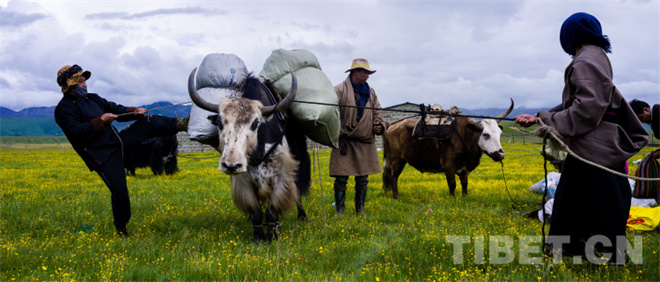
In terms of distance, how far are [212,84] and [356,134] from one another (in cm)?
236

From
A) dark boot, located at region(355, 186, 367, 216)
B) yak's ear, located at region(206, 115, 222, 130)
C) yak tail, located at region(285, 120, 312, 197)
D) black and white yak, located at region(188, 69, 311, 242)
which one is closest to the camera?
black and white yak, located at region(188, 69, 311, 242)

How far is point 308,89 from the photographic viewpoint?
18.0ft

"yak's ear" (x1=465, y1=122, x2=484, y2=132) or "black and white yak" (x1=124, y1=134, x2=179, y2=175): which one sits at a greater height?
"yak's ear" (x1=465, y1=122, x2=484, y2=132)

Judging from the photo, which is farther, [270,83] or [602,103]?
[270,83]

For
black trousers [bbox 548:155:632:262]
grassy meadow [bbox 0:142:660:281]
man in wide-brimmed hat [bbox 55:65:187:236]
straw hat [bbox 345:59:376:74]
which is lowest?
grassy meadow [bbox 0:142:660:281]

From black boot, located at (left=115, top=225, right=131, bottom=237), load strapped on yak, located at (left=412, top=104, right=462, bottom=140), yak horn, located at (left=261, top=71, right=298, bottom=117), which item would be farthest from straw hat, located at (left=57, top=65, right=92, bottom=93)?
load strapped on yak, located at (left=412, top=104, right=462, bottom=140)

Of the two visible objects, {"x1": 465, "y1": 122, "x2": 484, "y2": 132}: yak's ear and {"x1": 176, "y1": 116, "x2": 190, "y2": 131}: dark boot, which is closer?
{"x1": 176, "y1": 116, "x2": 190, "y2": 131}: dark boot

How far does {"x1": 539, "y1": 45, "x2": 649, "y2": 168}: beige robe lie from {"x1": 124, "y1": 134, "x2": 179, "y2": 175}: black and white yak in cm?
1204

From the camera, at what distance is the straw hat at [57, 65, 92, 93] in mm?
4773

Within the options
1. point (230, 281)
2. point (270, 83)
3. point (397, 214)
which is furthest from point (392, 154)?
point (230, 281)

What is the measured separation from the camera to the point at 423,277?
3699 mm

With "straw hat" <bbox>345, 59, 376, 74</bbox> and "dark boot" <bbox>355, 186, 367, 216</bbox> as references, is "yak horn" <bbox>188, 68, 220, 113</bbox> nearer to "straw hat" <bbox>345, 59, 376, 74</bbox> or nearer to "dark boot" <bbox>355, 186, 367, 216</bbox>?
"straw hat" <bbox>345, 59, 376, 74</bbox>

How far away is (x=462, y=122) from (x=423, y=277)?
19.1 feet

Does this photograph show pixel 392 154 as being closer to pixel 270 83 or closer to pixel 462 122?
pixel 462 122
